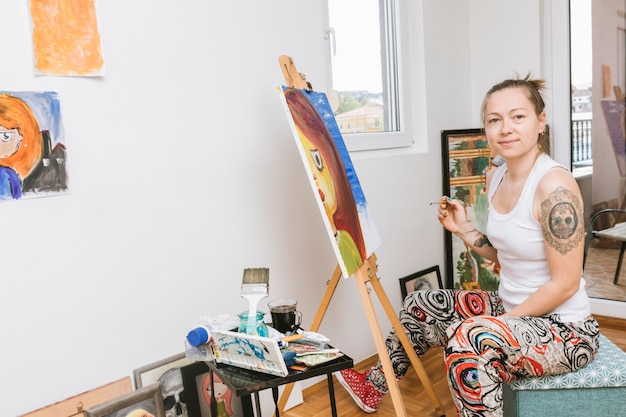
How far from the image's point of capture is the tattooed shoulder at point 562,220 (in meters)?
1.63

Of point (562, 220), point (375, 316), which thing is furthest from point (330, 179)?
point (562, 220)

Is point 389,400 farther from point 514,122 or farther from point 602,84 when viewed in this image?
point 602,84

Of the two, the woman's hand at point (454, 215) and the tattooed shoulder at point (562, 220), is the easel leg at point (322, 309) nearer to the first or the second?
the woman's hand at point (454, 215)

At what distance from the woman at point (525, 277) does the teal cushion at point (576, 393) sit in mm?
30

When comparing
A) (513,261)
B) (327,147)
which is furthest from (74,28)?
(513,261)

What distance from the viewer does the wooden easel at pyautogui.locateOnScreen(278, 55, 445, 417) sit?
73.8 inches

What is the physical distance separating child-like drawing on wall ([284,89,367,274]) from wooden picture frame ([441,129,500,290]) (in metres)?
1.33

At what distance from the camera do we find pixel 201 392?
2.03m

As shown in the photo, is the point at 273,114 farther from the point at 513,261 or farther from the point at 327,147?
the point at 513,261

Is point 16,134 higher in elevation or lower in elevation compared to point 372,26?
lower

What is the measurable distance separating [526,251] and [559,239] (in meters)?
0.13

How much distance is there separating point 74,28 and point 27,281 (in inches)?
28.2

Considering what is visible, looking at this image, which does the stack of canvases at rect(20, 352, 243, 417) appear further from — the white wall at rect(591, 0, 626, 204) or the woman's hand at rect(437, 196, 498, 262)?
the white wall at rect(591, 0, 626, 204)

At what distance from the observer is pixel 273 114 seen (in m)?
2.29
